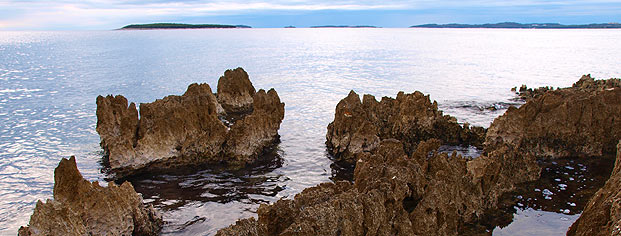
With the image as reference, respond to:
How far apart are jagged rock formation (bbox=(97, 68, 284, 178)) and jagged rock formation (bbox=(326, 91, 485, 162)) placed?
521 cm

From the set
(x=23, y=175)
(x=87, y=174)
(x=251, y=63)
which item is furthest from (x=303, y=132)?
(x=251, y=63)

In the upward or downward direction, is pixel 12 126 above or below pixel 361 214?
below

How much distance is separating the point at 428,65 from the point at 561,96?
82763 millimetres

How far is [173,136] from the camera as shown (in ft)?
88.5

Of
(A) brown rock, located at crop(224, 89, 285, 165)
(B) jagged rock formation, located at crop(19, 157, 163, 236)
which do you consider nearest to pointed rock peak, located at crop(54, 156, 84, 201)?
(B) jagged rock formation, located at crop(19, 157, 163, 236)

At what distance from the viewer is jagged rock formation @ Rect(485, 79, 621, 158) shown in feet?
91.2

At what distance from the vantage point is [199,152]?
27.5 meters

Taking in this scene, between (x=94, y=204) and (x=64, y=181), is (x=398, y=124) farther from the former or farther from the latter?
(x=64, y=181)

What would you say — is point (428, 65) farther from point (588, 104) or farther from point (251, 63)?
point (588, 104)

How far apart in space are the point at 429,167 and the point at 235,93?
3096 centimetres

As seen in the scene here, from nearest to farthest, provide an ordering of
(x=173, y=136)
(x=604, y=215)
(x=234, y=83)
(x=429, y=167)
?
(x=604, y=215) < (x=429, y=167) < (x=173, y=136) < (x=234, y=83)

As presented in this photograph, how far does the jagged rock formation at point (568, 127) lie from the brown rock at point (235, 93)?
26354 millimetres

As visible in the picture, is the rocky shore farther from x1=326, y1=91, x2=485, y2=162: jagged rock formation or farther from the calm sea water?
the calm sea water

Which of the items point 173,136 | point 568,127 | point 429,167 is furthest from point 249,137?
point 568,127
